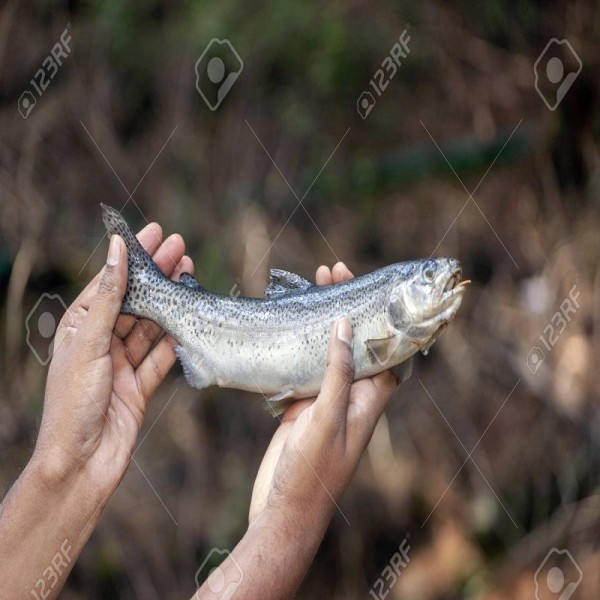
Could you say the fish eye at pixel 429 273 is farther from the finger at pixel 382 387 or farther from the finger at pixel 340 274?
the finger at pixel 340 274

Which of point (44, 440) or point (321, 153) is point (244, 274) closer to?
point (321, 153)

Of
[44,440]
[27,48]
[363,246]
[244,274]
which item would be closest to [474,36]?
[363,246]

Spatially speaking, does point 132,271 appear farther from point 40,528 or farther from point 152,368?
point 40,528

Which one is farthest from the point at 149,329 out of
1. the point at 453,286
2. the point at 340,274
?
the point at 453,286
